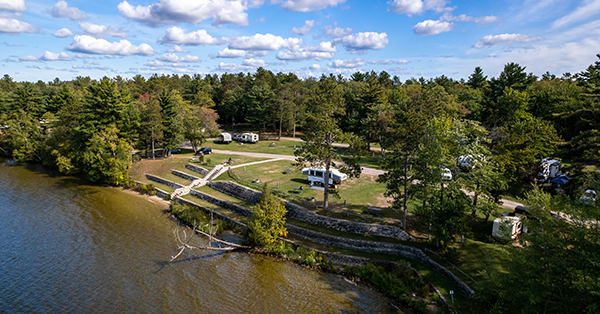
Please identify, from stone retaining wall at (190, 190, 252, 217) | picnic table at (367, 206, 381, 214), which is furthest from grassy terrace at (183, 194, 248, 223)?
picnic table at (367, 206, 381, 214)

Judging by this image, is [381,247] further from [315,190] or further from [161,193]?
[161,193]

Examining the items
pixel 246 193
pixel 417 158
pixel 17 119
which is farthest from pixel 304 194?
pixel 17 119

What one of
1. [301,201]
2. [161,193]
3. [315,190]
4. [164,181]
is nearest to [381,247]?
[301,201]

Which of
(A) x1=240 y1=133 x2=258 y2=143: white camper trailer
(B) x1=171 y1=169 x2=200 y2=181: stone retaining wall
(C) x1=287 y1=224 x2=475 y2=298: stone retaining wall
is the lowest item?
(C) x1=287 y1=224 x2=475 y2=298: stone retaining wall

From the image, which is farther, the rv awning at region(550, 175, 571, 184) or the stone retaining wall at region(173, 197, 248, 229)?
the rv awning at region(550, 175, 571, 184)

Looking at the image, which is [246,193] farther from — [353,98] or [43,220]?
[353,98]

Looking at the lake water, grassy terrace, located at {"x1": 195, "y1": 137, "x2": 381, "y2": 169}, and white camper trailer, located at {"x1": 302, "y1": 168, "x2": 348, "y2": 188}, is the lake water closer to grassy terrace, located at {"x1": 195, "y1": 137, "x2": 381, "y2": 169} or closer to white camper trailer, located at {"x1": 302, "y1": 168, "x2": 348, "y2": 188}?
white camper trailer, located at {"x1": 302, "y1": 168, "x2": 348, "y2": 188}

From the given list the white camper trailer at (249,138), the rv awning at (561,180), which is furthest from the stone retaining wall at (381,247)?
the white camper trailer at (249,138)
